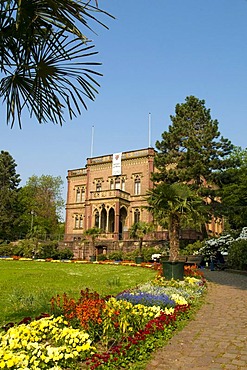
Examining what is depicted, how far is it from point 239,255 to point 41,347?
1904 centimetres

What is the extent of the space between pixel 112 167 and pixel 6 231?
64.8ft

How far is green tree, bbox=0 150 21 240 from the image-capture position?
54531mm

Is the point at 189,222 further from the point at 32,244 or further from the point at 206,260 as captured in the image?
the point at 32,244

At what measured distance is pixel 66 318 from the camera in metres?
5.89

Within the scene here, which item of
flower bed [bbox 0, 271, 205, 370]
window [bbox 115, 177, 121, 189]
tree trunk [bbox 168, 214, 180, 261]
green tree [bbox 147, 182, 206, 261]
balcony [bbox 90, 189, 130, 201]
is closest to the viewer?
flower bed [bbox 0, 271, 205, 370]

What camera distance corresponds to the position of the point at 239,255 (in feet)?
70.1

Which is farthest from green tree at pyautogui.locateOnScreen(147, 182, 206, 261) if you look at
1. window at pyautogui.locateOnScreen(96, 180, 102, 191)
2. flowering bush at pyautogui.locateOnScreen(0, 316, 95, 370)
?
window at pyautogui.locateOnScreen(96, 180, 102, 191)

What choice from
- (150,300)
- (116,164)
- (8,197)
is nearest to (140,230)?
(116,164)

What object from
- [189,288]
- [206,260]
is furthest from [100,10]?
[206,260]

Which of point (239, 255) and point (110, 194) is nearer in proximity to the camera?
point (239, 255)

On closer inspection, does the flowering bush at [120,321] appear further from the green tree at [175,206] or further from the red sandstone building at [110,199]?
the red sandstone building at [110,199]

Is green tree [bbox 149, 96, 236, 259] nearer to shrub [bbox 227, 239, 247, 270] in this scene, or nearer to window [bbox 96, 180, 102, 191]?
shrub [bbox 227, 239, 247, 270]

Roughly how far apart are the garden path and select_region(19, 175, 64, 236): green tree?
55.7 m

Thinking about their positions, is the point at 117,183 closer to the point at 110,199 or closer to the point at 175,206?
the point at 110,199
